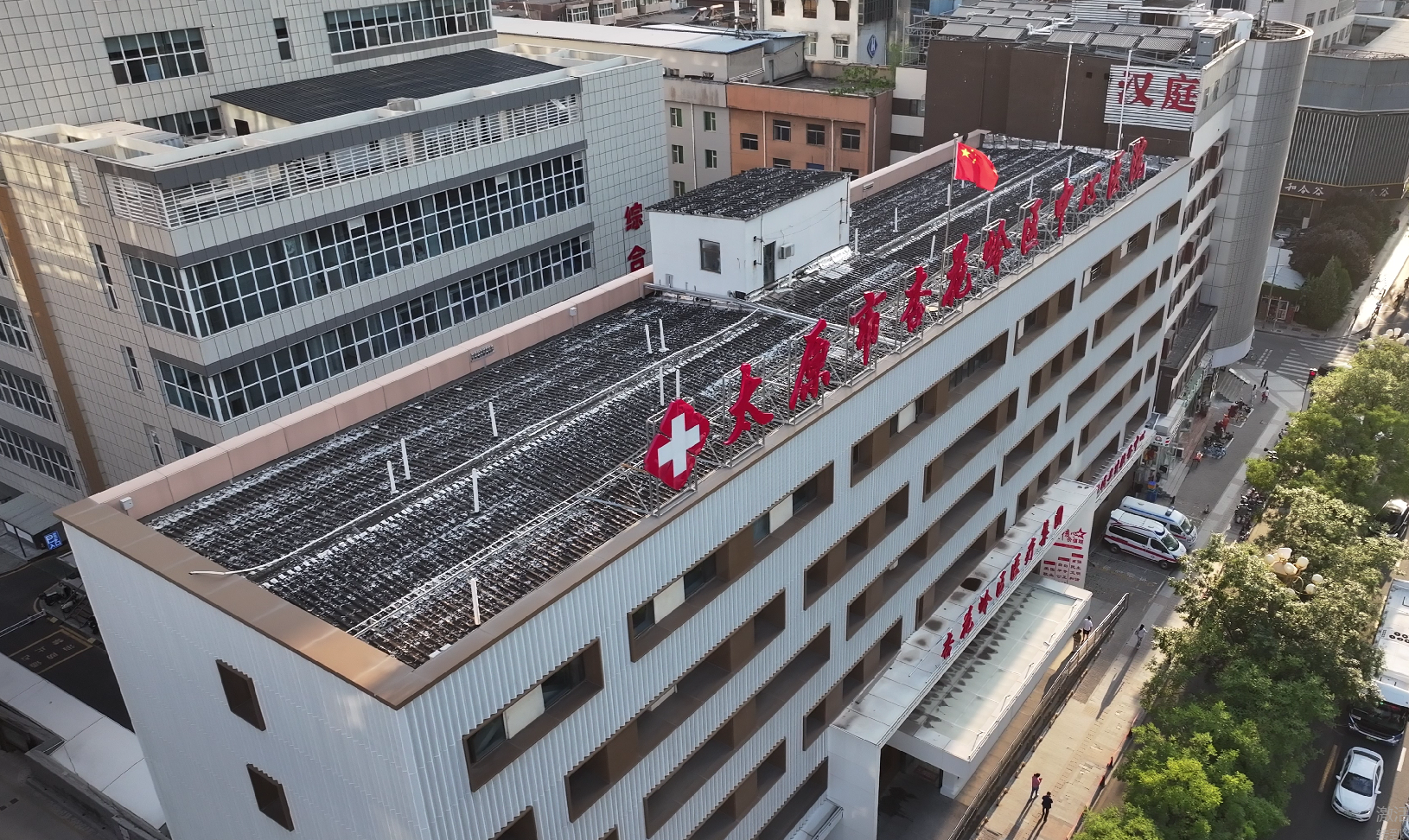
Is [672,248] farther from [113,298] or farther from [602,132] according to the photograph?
[113,298]

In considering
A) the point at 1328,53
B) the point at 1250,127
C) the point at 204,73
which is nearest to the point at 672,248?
the point at 204,73

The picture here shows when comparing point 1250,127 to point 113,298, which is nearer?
point 113,298

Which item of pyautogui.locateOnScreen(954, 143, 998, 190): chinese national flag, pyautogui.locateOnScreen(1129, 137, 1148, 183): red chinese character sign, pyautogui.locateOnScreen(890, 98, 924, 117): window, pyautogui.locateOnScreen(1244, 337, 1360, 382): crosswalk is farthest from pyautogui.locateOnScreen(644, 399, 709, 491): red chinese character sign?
pyautogui.locateOnScreen(1244, 337, 1360, 382): crosswalk

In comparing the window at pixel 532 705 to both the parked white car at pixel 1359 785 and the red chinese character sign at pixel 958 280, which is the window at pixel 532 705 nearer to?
the red chinese character sign at pixel 958 280

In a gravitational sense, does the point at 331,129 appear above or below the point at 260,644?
above

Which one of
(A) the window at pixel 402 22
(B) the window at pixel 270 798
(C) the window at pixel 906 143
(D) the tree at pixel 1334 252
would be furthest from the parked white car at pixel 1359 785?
(D) the tree at pixel 1334 252

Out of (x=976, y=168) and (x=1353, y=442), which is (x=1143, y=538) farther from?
(x=976, y=168)
